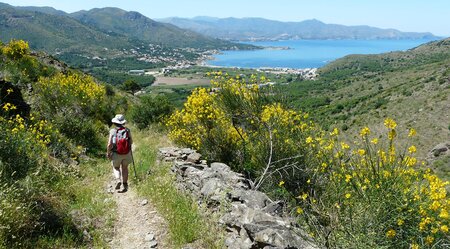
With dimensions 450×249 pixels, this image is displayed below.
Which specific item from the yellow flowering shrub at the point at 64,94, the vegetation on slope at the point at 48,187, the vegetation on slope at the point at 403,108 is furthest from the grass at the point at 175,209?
the yellow flowering shrub at the point at 64,94

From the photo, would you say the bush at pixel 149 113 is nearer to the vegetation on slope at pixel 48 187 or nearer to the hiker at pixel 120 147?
the vegetation on slope at pixel 48 187

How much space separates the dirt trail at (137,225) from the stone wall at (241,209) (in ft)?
3.23

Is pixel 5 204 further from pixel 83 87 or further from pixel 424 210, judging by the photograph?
pixel 83 87

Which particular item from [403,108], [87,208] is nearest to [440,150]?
[403,108]

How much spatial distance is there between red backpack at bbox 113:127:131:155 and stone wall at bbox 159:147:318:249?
4.86 ft

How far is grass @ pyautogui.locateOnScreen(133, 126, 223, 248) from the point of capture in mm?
5637

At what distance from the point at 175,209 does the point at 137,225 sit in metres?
0.84

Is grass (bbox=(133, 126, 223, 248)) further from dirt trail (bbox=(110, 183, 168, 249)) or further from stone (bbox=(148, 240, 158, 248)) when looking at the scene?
stone (bbox=(148, 240, 158, 248))

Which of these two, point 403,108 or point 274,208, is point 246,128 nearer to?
point 274,208

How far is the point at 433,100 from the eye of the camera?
4988 centimetres

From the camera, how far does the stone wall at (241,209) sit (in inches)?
185

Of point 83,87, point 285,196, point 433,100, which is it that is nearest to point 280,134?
point 285,196

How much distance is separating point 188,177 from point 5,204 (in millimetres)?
4110

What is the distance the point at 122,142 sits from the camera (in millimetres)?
8898
